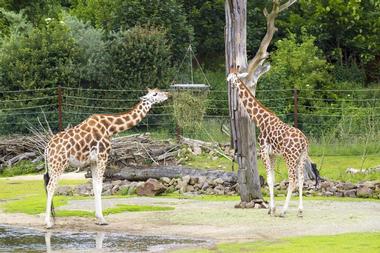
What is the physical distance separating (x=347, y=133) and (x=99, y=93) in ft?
32.3

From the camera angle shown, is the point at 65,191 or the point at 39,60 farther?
the point at 39,60

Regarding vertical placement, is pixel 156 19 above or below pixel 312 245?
above

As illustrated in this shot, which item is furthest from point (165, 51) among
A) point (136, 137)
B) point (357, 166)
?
point (357, 166)

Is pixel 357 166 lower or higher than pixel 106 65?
lower

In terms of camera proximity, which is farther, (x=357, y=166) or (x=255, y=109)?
(x=357, y=166)

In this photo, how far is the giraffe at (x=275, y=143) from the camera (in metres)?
15.8

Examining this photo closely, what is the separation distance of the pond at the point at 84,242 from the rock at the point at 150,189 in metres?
5.29

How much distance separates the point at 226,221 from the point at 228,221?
0.03m

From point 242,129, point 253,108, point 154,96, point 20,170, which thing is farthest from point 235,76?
point 20,170

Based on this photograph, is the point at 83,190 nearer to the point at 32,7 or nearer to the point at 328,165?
the point at 328,165

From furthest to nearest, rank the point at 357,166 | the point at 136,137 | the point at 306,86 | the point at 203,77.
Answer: the point at 203,77, the point at 306,86, the point at 136,137, the point at 357,166

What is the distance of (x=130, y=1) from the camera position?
34906mm

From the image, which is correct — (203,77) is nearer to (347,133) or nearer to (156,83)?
(156,83)

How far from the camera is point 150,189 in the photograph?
19.5 m
